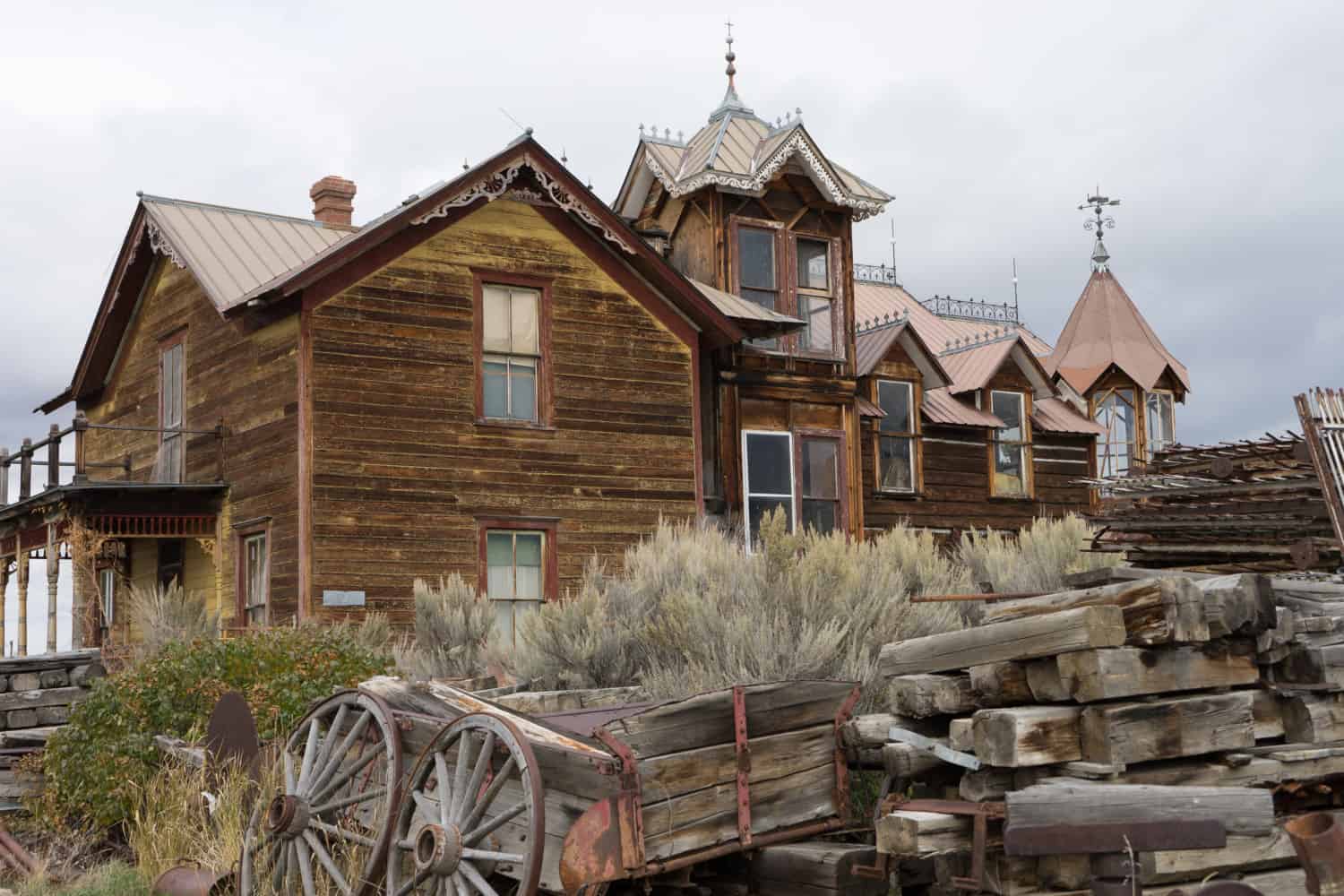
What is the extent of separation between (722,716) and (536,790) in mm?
1246

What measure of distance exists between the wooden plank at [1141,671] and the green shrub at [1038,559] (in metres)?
Answer: 7.01

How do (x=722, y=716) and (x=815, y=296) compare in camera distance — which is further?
(x=815, y=296)

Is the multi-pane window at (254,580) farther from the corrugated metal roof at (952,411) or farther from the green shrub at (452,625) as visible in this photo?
the corrugated metal roof at (952,411)

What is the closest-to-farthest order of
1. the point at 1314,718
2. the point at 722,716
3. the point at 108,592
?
the point at 1314,718
the point at 722,716
the point at 108,592

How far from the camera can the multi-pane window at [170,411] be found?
20.1 meters

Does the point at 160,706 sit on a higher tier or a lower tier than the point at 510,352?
lower

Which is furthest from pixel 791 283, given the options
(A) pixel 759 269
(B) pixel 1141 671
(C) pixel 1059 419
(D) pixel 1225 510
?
(B) pixel 1141 671

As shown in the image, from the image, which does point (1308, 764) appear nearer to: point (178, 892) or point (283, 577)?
point (178, 892)

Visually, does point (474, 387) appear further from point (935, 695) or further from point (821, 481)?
point (935, 695)

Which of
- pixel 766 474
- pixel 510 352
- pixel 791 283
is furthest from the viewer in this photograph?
pixel 791 283

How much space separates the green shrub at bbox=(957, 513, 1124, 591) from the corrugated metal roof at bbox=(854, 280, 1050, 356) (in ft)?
40.1

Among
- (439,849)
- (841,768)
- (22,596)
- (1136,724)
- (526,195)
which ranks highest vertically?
(526,195)

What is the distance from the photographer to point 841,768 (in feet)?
27.9

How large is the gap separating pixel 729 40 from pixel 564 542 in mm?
9733
